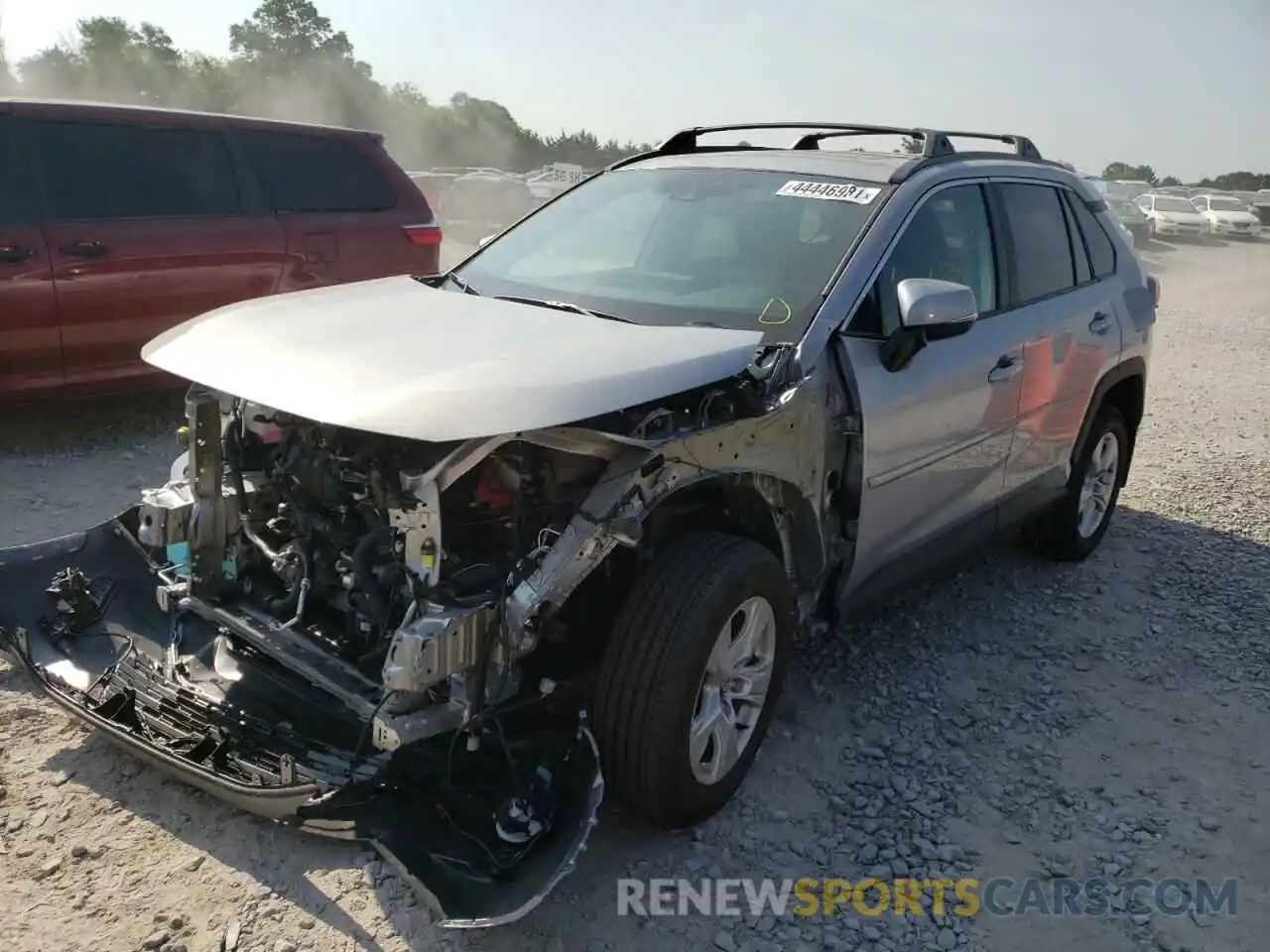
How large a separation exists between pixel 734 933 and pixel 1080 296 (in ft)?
10.5

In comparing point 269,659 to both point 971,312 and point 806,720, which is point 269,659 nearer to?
point 806,720

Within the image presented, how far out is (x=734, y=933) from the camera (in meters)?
2.68

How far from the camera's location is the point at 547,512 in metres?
2.83

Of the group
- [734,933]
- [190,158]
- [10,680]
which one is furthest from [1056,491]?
[190,158]

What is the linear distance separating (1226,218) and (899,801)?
37583 millimetres

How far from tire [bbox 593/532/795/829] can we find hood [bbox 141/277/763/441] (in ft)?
1.67

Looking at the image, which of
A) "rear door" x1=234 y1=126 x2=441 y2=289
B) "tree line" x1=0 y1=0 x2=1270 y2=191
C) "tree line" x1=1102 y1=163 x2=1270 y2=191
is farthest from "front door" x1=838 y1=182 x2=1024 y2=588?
"tree line" x1=1102 y1=163 x2=1270 y2=191

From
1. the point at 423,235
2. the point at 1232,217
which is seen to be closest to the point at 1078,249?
the point at 423,235

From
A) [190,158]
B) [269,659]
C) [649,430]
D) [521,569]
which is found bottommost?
[269,659]

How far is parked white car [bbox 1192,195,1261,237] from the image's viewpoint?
3444cm

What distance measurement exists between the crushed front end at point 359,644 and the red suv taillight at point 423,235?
389cm

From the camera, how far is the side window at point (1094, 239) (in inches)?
189

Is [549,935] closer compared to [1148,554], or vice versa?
[549,935]

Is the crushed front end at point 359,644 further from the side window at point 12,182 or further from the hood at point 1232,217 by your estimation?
the hood at point 1232,217
